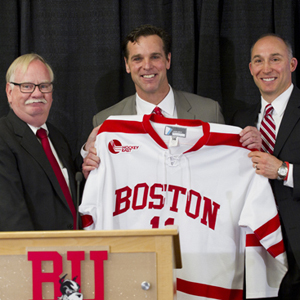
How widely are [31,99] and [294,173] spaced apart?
1469mm

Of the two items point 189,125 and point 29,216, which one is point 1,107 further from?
point 189,125

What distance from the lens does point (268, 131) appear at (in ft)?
8.27

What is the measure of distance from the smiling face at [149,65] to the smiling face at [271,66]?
0.59m

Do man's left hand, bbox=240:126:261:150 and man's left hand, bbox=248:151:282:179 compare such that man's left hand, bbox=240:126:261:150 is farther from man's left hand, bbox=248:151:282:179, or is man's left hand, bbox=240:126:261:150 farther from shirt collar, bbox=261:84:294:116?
shirt collar, bbox=261:84:294:116

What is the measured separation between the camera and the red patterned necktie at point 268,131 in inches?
97.8

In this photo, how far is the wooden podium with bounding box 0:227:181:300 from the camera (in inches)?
56.1

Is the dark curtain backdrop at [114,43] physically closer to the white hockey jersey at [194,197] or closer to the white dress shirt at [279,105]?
the white dress shirt at [279,105]

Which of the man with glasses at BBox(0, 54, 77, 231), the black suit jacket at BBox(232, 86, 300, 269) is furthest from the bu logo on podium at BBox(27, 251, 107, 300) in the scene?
the black suit jacket at BBox(232, 86, 300, 269)

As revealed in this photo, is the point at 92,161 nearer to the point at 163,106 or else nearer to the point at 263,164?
the point at 163,106

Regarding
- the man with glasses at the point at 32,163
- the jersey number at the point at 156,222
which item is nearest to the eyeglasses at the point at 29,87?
the man with glasses at the point at 32,163

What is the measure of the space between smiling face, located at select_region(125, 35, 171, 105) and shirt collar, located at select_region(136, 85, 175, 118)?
0.16ft

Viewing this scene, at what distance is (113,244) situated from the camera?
4.74 feet

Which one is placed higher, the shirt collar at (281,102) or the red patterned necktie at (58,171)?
the shirt collar at (281,102)

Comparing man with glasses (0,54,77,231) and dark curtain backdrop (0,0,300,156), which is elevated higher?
dark curtain backdrop (0,0,300,156)
